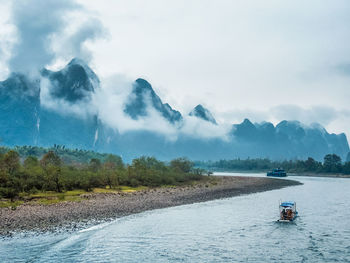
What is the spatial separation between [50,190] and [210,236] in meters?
31.6

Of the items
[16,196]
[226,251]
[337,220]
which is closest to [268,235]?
[226,251]

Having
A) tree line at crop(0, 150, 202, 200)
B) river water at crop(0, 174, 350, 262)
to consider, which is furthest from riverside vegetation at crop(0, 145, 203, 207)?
river water at crop(0, 174, 350, 262)

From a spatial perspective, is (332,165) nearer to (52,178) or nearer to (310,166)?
(310,166)

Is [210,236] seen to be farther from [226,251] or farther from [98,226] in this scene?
[98,226]

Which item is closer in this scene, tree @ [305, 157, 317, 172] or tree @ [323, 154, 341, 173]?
tree @ [323, 154, 341, 173]

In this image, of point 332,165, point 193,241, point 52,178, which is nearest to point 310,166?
point 332,165

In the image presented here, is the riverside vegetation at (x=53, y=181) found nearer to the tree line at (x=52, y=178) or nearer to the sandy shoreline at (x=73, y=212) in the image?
the tree line at (x=52, y=178)

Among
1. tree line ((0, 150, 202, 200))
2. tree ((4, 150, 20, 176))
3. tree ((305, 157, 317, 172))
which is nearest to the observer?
tree line ((0, 150, 202, 200))

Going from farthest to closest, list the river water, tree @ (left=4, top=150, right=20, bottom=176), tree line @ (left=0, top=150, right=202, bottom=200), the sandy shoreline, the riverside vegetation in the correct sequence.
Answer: tree @ (left=4, top=150, right=20, bottom=176) < tree line @ (left=0, top=150, right=202, bottom=200) < the riverside vegetation < the sandy shoreline < the river water

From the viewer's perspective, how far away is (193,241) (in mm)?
28797

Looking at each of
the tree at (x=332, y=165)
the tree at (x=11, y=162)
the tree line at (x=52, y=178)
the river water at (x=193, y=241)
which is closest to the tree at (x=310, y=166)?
the tree at (x=332, y=165)

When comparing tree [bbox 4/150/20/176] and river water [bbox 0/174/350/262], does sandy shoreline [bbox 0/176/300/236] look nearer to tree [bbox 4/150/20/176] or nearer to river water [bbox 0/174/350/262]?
river water [bbox 0/174/350/262]

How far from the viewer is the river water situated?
77.7 ft

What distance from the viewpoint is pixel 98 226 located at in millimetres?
32000
